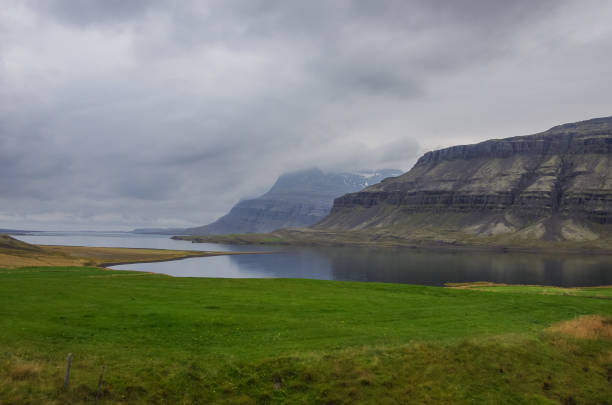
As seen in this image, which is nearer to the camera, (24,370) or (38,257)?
(24,370)

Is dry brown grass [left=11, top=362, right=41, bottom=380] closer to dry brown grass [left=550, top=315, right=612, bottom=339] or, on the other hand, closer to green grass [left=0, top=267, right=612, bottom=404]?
green grass [left=0, top=267, right=612, bottom=404]

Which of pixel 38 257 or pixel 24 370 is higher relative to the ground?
pixel 38 257

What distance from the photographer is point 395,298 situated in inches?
1629

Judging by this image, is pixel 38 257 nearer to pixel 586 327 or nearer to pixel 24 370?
pixel 24 370

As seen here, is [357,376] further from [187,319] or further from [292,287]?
[292,287]

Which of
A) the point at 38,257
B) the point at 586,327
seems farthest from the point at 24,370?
→ the point at 38,257

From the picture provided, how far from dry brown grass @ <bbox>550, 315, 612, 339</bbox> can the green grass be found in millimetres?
1035

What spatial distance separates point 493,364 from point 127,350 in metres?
21.4

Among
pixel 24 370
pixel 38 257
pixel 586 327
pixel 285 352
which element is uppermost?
pixel 38 257

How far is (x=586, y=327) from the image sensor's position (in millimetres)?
31703

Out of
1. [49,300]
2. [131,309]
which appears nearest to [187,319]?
[131,309]

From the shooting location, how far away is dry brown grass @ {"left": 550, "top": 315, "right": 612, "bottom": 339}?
3046 cm

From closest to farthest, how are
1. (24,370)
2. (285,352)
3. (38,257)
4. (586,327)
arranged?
1. (24,370)
2. (285,352)
3. (586,327)
4. (38,257)

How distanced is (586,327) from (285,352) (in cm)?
2352
